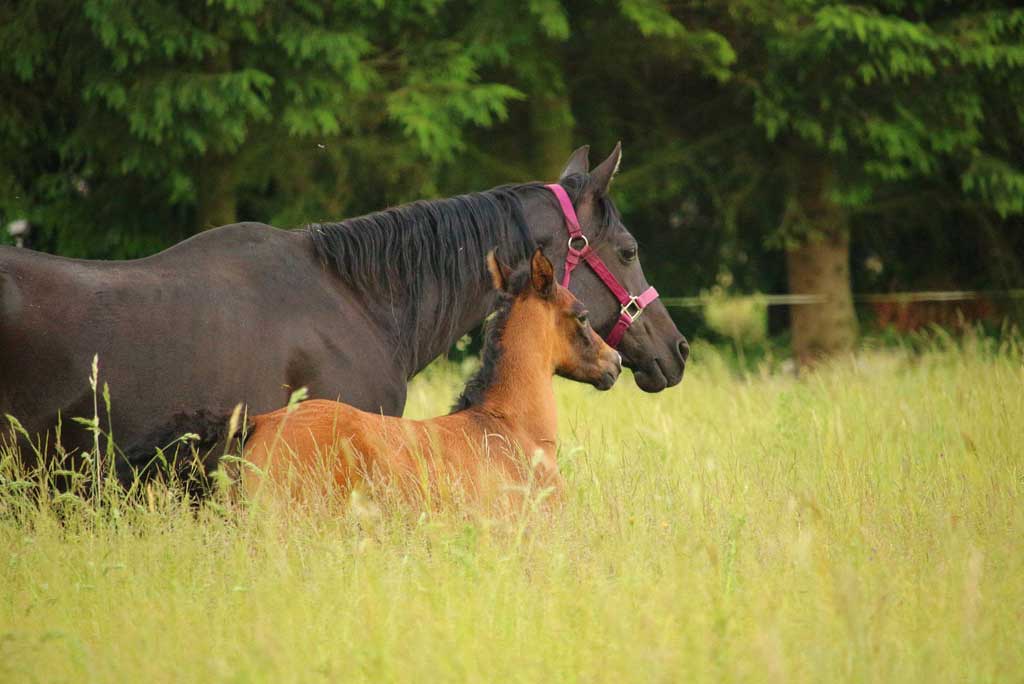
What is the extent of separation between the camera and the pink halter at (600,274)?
19.1 ft

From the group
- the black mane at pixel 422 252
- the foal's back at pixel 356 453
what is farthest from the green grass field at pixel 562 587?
the black mane at pixel 422 252

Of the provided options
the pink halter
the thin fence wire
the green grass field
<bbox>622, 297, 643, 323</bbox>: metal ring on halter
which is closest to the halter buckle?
the pink halter

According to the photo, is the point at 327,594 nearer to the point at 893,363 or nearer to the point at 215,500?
the point at 215,500

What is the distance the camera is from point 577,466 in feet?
19.2

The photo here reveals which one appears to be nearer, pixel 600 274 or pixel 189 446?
pixel 189 446

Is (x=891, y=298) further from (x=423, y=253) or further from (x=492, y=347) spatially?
(x=492, y=347)

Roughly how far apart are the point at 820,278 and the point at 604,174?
7.37 metres

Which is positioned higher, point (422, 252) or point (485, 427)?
point (422, 252)

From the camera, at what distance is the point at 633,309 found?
5.97 metres

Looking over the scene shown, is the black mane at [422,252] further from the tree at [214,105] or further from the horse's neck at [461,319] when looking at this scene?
the tree at [214,105]

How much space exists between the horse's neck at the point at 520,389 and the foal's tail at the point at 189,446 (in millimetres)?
1013

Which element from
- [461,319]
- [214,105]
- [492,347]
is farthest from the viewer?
[214,105]

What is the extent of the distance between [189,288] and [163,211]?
23.6 feet

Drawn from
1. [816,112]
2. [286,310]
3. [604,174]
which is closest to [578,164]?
[604,174]
